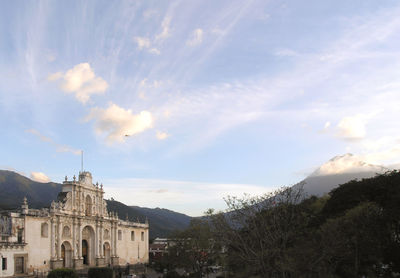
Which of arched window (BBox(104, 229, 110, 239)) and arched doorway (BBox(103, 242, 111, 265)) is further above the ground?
arched window (BBox(104, 229, 110, 239))

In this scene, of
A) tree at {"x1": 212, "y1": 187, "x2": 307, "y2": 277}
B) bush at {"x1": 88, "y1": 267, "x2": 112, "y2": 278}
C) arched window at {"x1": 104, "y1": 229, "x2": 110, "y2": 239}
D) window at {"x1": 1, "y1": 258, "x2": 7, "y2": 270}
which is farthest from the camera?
arched window at {"x1": 104, "y1": 229, "x2": 110, "y2": 239}

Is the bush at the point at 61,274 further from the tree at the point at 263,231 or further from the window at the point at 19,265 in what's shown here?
the tree at the point at 263,231

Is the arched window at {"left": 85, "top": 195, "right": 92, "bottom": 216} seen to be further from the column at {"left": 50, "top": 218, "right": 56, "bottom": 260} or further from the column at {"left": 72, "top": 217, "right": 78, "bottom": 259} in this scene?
the column at {"left": 50, "top": 218, "right": 56, "bottom": 260}

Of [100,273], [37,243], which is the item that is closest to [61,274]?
[100,273]

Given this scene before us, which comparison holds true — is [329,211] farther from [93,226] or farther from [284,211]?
[93,226]

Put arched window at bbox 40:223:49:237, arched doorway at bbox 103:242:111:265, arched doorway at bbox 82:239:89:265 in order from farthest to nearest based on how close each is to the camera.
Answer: arched doorway at bbox 103:242:111:265 → arched doorway at bbox 82:239:89:265 → arched window at bbox 40:223:49:237

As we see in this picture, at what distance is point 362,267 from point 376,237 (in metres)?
2.50

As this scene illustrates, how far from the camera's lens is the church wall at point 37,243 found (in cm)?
4053

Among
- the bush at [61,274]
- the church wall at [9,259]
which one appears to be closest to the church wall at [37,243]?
the church wall at [9,259]

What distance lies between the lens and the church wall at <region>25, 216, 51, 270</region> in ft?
133

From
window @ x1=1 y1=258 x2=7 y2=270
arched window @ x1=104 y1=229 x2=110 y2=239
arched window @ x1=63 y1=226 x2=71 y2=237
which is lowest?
window @ x1=1 y1=258 x2=7 y2=270

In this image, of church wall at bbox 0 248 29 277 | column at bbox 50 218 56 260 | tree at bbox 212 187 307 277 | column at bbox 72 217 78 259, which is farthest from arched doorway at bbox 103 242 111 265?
tree at bbox 212 187 307 277

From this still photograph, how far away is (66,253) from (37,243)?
705cm

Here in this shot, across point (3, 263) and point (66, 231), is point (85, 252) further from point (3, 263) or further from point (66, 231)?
point (3, 263)
